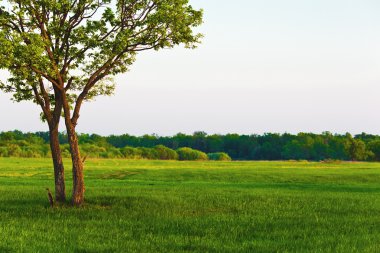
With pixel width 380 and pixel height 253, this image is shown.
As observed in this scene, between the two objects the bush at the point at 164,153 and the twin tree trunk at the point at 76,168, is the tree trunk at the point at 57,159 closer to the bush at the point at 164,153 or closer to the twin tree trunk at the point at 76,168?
the twin tree trunk at the point at 76,168

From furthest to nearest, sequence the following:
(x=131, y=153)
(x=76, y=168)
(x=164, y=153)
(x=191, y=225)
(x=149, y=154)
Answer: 1. (x=164, y=153)
2. (x=149, y=154)
3. (x=131, y=153)
4. (x=76, y=168)
5. (x=191, y=225)

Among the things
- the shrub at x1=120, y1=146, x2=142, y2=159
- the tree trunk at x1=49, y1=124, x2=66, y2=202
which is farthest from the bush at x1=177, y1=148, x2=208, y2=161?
the tree trunk at x1=49, y1=124, x2=66, y2=202

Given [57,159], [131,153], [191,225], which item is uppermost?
[57,159]

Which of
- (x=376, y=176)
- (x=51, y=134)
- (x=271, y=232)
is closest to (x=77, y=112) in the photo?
(x=51, y=134)

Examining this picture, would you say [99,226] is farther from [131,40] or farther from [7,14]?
[7,14]

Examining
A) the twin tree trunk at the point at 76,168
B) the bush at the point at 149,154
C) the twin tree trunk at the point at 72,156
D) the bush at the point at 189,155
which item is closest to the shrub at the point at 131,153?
the bush at the point at 149,154

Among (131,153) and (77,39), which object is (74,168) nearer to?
(77,39)

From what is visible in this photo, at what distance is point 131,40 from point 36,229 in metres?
11.3

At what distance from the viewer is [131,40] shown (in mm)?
26297

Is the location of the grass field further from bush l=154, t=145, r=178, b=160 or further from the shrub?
bush l=154, t=145, r=178, b=160

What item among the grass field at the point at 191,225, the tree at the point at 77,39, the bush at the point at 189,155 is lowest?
the grass field at the point at 191,225

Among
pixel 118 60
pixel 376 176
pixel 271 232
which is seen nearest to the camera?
pixel 271 232

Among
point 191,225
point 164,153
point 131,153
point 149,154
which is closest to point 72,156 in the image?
point 191,225

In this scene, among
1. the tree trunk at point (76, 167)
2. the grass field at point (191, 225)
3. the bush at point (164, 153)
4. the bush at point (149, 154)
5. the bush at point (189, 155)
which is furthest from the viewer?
the bush at point (189, 155)
